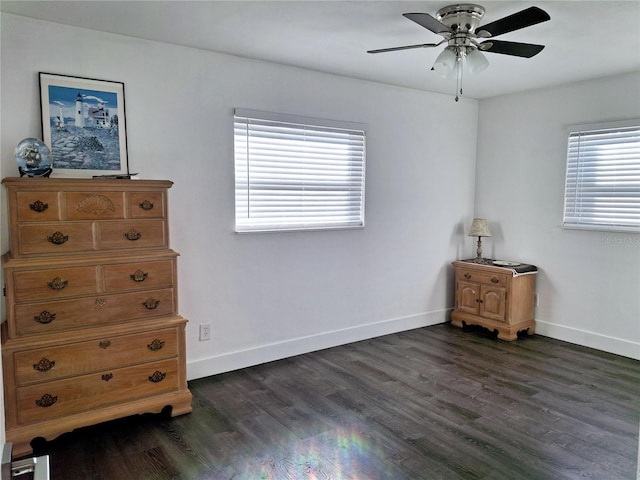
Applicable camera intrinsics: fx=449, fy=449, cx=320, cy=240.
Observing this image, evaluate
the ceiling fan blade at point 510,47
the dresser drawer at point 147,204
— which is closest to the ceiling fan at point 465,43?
the ceiling fan blade at point 510,47

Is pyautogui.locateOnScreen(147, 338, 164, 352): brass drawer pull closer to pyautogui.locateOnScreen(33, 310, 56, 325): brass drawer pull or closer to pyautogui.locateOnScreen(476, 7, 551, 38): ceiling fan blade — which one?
pyautogui.locateOnScreen(33, 310, 56, 325): brass drawer pull

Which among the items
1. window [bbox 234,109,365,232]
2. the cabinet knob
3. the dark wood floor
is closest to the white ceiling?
window [bbox 234,109,365,232]

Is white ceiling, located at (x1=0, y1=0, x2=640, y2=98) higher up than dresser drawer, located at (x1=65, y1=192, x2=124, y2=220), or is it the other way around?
white ceiling, located at (x1=0, y1=0, x2=640, y2=98)

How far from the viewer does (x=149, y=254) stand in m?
2.70

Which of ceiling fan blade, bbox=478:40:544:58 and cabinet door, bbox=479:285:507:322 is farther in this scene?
cabinet door, bbox=479:285:507:322

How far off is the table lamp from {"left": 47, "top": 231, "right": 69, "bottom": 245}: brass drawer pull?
3.76 metres

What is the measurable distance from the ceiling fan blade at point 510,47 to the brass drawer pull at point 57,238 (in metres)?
2.57

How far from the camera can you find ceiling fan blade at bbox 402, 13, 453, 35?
2.17 m

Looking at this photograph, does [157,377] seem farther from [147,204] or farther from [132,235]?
[147,204]

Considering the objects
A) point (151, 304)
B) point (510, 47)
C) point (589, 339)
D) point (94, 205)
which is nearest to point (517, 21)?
point (510, 47)

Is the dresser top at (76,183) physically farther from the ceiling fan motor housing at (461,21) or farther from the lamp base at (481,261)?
the lamp base at (481,261)

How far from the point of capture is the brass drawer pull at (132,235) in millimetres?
2644

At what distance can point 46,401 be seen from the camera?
7.93 ft

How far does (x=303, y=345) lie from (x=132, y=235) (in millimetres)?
1838
